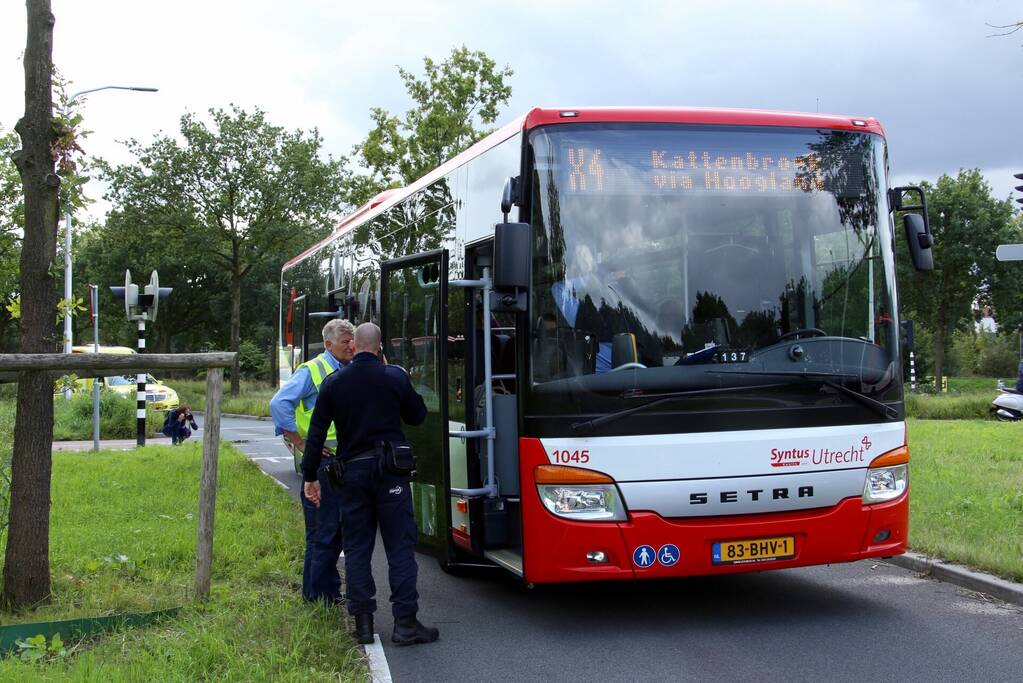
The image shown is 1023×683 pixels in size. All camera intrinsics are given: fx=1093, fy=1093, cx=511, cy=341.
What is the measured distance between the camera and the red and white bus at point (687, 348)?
249 inches

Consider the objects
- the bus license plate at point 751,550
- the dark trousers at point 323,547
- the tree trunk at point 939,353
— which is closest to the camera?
the bus license plate at point 751,550

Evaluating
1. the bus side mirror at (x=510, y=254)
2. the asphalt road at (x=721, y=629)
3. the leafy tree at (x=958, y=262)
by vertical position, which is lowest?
the asphalt road at (x=721, y=629)

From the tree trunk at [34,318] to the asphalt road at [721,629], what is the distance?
2.28 m

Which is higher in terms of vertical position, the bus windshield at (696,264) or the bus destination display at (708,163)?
the bus destination display at (708,163)

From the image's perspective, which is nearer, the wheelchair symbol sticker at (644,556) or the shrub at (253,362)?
the wheelchair symbol sticker at (644,556)

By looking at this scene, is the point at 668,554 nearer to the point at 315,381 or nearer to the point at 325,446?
the point at 325,446

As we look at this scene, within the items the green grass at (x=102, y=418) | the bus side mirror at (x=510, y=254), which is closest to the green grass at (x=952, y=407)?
the green grass at (x=102, y=418)

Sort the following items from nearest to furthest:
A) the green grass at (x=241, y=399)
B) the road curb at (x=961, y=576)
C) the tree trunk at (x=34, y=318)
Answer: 1. the tree trunk at (x=34, y=318)
2. the road curb at (x=961, y=576)
3. the green grass at (x=241, y=399)

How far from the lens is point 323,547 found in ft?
22.3

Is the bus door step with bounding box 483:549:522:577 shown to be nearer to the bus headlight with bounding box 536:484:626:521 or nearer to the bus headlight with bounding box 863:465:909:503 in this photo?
the bus headlight with bounding box 536:484:626:521

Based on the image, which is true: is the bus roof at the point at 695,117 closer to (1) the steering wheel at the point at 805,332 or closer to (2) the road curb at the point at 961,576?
(1) the steering wheel at the point at 805,332

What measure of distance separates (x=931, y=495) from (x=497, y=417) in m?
6.24

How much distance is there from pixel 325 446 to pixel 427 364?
1439 mm

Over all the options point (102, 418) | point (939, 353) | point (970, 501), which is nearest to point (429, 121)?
point (102, 418)
